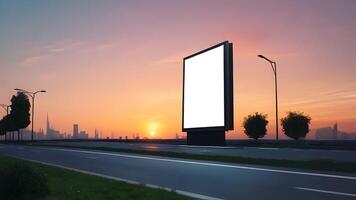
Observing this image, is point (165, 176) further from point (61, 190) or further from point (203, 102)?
point (203, 102)

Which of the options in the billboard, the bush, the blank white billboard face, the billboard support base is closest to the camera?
the bush

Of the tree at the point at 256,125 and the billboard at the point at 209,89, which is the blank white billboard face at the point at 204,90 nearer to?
the billboard at the point at 209,89

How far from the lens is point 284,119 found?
54219 mm

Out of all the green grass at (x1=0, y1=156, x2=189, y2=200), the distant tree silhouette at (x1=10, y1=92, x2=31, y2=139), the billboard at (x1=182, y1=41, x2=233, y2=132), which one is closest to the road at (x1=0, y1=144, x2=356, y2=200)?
the green grass at (x1=0, y1=156, x2=189, y2=200)

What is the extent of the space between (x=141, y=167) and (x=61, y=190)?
10170mm

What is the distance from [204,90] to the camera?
43062 mm

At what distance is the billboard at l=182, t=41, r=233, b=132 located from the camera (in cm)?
4034

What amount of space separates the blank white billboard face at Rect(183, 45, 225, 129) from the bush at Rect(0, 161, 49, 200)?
3029 centimetres

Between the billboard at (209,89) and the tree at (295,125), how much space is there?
48.6 ft

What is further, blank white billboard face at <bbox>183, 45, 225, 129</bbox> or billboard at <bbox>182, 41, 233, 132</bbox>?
blank white billboard face at <bbox>183, 45, 225, 129</bbox>

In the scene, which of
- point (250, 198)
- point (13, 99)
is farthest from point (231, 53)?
point (13, 99)

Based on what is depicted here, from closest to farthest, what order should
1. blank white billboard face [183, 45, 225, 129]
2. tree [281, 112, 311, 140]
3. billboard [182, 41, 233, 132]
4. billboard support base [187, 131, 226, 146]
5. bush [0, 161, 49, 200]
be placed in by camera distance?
1. bush [0, 161, 49, 200]
2. billboard [182, 41, 233, 132]
3. blank white billboard face [183, 45, 225, 129]
4. billboard support base [187, 131, 226, 146]
5. tree [281, 112, 311, 140]

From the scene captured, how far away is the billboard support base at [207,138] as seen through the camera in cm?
4256

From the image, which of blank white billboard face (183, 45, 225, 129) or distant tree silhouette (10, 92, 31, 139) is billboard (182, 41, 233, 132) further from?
distant tree silhouette (10, 92, 31, 139)
